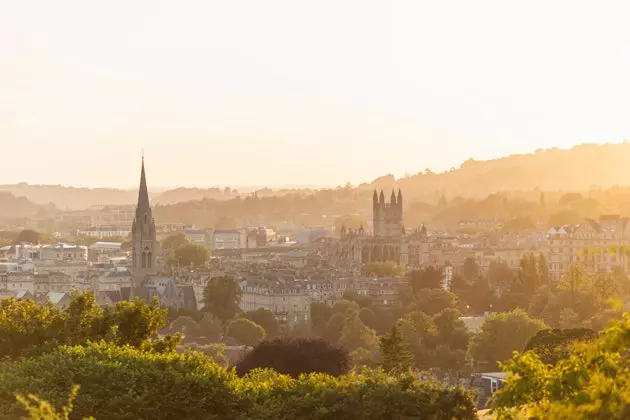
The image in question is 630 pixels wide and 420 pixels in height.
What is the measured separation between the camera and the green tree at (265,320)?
2717 inches

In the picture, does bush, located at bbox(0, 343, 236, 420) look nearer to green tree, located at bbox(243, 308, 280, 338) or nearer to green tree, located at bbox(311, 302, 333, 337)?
green tree, located at bbox(311, 302, 333, 337)

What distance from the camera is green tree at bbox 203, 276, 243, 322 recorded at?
76.8 metres

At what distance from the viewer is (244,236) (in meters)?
176

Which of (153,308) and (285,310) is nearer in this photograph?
(153,308)

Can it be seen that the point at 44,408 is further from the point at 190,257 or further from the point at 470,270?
the point at 190,257

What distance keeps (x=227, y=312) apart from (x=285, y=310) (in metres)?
5.54

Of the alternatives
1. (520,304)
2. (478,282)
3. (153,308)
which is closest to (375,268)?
(478,282)

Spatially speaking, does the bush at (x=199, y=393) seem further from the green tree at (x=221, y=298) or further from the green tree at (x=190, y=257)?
the green tree at (x=190, y=257)

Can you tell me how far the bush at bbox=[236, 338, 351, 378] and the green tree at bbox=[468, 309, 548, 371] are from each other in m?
12.7

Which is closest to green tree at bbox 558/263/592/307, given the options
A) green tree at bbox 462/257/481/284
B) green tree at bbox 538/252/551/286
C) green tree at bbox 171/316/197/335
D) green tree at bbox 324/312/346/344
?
green tree at bbox 538/252/551/286

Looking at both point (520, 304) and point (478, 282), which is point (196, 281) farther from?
point (520, 304)

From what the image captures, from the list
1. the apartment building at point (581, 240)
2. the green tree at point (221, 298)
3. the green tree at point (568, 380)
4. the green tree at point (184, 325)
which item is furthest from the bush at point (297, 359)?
the apartment building at point (581, 240)

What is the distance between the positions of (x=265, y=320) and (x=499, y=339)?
1940cm

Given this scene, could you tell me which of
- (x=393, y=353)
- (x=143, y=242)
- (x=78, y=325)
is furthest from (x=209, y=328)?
(x=78, y=325)
